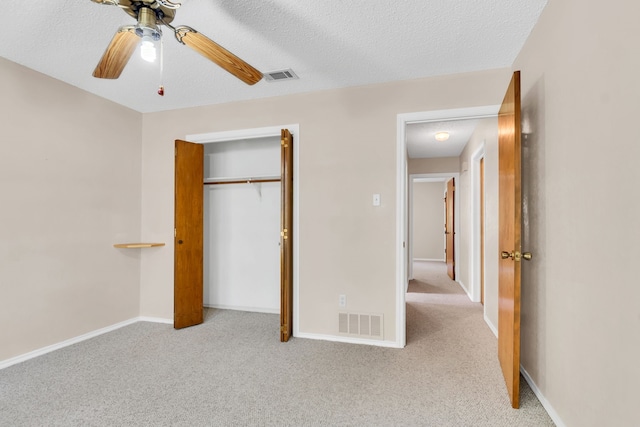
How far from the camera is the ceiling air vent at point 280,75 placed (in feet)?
8.93

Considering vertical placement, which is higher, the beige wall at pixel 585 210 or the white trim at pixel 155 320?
the beige wall at pixel 585 210

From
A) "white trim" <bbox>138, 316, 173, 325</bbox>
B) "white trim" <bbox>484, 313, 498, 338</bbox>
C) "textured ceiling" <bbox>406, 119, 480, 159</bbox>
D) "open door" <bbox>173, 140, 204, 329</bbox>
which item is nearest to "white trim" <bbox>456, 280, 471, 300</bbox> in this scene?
"white trim" <bbox>484, 313, 498, 338</bbox>

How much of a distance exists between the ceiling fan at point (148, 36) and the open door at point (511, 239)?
1681mm

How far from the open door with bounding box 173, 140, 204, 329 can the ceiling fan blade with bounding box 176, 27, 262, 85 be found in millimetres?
1709

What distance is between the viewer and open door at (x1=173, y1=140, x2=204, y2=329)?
3.38 meters

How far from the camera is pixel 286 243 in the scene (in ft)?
9.94

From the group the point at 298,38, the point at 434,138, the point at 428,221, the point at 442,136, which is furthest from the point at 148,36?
the point at 428,221

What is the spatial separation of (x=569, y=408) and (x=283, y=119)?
300 cm

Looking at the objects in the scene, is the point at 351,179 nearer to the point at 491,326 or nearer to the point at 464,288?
the point at 491,326

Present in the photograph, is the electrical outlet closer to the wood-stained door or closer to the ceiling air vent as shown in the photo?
the wood-stained door

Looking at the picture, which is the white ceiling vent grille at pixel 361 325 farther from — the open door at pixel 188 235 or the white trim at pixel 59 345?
the white trim at pixel 59 345

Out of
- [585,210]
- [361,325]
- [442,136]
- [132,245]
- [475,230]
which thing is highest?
[442,136]

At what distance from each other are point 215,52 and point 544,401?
2.80m

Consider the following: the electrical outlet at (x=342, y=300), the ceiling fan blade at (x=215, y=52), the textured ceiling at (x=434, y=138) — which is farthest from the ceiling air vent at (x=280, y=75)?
the electrical outlet at (x=342, y=300)
